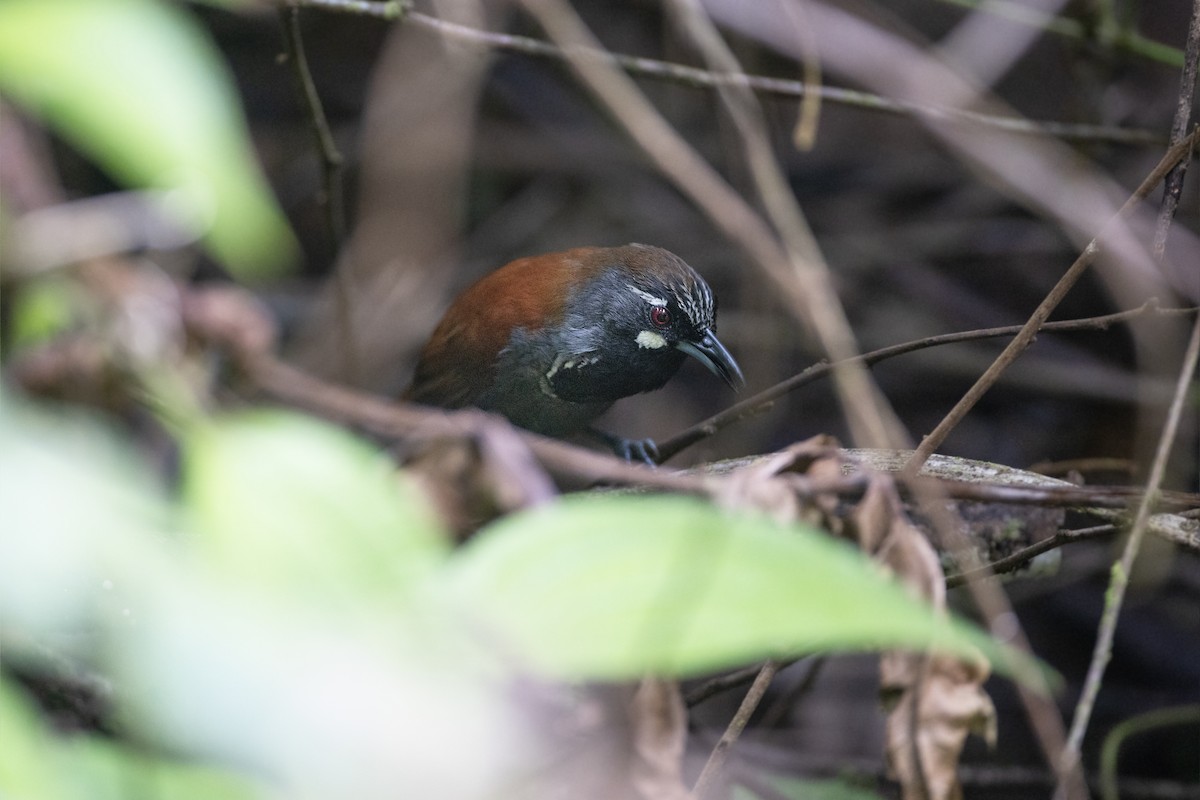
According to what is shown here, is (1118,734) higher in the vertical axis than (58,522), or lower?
lower

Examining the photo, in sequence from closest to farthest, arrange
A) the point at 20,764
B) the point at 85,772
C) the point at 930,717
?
the point at 20,764 → the point at 85,772 → the point at 930,717

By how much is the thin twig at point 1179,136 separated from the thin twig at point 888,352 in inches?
6.6

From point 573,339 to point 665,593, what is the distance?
133 inches

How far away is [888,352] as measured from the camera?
2.51 metres

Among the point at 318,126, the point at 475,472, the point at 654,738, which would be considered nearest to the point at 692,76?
Answer: the point at 318,126

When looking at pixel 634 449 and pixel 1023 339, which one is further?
pixel 634 449

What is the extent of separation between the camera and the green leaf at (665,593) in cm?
88

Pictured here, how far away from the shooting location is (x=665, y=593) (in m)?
0.94

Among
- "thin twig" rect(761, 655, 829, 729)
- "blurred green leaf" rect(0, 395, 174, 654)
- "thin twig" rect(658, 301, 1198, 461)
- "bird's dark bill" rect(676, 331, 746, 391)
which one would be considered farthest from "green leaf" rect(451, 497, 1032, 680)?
"bird's dark bill" rect(676, 331, 746, 391)

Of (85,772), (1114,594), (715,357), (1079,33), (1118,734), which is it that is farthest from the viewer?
(1079,33)

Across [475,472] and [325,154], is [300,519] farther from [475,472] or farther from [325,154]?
[325,154]

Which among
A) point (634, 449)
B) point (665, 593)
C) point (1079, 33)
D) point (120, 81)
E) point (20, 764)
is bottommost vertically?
point (634, 449)

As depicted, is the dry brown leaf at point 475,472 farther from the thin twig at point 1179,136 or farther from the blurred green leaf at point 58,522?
the thin twig at point 1179,136

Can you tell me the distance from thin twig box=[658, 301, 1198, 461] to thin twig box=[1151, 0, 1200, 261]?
168mm
